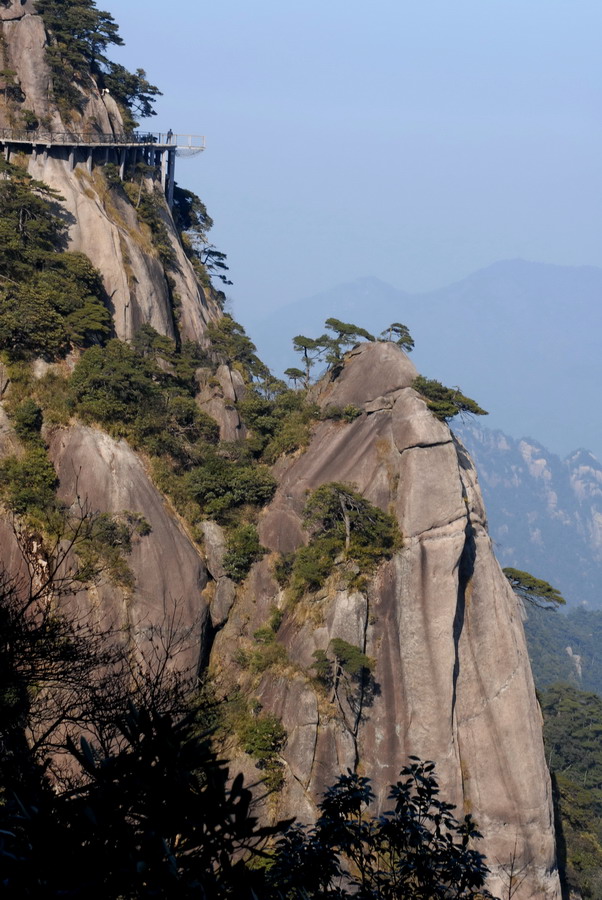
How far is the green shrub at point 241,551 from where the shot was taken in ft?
98.7

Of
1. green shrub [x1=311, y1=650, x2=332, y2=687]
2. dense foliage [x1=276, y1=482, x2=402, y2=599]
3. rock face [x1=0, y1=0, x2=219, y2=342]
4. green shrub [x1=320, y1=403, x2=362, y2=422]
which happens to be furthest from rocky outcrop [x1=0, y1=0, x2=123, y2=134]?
green shrub [x1=311, y1=650, x2=332, y2=687]

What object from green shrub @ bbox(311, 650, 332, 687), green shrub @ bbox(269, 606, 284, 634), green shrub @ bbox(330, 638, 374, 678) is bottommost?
green shrub @ bbox(311, 650, 332, 687)

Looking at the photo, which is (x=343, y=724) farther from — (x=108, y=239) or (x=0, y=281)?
(x=108, y=239)

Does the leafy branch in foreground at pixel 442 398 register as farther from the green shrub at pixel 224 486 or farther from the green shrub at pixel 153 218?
the green shrub at pixel 153 218

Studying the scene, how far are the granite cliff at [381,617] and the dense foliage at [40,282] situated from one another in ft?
4.84

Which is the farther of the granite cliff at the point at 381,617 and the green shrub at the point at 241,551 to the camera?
the green shrub at the point at 241,551

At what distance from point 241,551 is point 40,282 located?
1282 centimetres

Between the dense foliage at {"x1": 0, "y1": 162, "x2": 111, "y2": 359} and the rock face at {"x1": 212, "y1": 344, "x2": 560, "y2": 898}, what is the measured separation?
1187cm

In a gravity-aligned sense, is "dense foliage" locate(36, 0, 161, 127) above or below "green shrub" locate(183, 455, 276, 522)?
above

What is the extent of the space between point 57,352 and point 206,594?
1042 centimetres

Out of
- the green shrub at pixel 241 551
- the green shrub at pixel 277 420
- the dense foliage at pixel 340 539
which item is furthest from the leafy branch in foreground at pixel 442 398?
the green shrub at pixel 241 551

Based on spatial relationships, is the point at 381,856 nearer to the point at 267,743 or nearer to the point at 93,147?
the point at 267,743

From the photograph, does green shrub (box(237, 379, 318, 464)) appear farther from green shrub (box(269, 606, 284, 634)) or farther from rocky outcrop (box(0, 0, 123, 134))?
rocky outcrop (box(0, 0, 123, 134))

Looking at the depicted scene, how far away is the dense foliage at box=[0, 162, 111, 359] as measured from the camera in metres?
29.7
